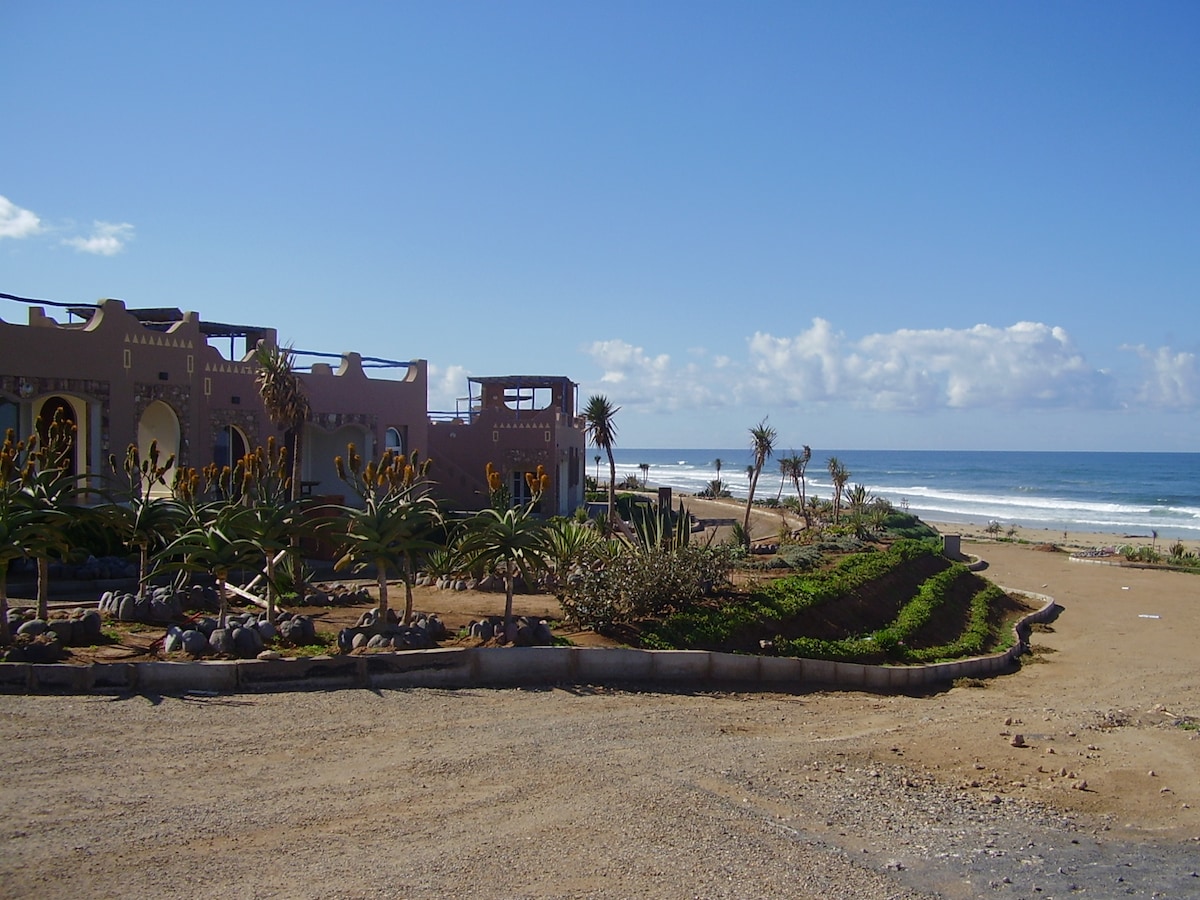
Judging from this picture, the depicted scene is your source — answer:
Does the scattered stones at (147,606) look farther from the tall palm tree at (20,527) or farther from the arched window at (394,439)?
the arched window at (394,439)

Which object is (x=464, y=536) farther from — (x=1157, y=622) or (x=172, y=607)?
(x=1157, y=622)

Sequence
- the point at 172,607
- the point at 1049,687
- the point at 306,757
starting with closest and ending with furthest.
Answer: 1. the point at 306,757
2. the point at 172,607
3. the point at 1049,687

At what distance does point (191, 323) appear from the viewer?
2270cm

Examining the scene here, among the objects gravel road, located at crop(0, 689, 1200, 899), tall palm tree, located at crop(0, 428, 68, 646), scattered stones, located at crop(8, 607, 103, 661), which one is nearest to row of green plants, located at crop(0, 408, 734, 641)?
tall palm tree, located at crop(0, 428, 68, 646)

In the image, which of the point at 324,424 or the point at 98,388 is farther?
the point at 324,424

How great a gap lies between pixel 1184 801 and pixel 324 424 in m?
22.5

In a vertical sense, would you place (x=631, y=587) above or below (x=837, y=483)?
below

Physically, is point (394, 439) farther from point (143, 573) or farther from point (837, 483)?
point (837, 483)

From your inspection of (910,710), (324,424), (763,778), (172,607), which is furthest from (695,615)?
(324,424)

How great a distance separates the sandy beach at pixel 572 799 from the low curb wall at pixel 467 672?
0.99 feet

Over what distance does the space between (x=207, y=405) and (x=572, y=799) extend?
1823cm

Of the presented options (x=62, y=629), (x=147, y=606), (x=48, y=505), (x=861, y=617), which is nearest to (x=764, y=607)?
(x=861, y=617)

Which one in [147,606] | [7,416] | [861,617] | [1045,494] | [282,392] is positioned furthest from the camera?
[1045,494]

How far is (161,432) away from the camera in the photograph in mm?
23828
